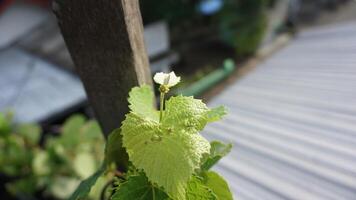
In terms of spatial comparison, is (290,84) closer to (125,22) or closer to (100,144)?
(100,144)

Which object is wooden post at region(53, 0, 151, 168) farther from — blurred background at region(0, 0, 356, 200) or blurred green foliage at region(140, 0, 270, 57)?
blurred green foliage at region(140, 0, 270, 57)

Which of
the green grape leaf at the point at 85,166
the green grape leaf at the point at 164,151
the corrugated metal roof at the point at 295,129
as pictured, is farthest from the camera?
the green grape leaf at the point at 85,166

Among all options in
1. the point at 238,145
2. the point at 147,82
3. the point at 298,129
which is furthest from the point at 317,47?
the point at 147,82

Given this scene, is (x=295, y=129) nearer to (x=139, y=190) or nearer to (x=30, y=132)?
(x=139, y=190)

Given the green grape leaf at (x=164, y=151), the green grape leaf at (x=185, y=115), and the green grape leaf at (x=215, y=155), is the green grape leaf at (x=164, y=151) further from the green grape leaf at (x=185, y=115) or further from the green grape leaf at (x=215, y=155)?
the green grape leaf at (x=215, y=155)

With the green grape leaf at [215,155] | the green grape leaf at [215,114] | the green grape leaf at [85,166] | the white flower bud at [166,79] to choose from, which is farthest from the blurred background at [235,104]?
the white flower bud at [166,79]

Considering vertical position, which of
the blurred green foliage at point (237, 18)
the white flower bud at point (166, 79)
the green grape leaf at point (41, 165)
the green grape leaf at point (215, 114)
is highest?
the blurred green foliage at point (237, 18)

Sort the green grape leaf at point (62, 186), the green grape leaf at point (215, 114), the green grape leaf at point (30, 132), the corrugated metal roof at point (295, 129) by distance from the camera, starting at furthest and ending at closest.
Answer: the green grape leaf at point (30, 132) < the green grape leaf at point (62, 186) < the corrugated metal roof at point (295, 129) < the green grape leaf at point (215, 114)
